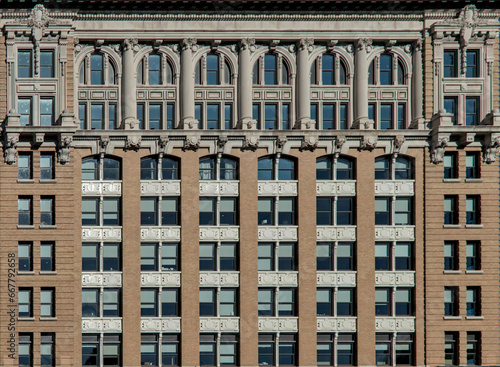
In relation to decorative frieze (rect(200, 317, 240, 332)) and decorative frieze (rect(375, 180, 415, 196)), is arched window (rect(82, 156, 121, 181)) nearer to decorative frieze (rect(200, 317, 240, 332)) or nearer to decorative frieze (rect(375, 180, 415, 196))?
decorative frieze (rect(200, 317, 240, 332))

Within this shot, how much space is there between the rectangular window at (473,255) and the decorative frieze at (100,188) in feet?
80.0

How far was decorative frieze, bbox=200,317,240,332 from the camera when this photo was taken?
59.5 m

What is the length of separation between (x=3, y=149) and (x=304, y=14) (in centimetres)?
2257

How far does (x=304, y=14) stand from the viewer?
199 ft

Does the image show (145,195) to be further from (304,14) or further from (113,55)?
(304,14)

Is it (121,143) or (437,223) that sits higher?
(121,143)

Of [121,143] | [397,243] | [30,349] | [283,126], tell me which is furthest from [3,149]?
[397,243]

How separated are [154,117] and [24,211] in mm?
10918

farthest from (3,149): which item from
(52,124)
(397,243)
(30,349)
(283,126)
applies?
(397,243)

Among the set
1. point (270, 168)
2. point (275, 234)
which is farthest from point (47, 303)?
point (270, 168)

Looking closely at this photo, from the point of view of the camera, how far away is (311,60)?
61188 mm

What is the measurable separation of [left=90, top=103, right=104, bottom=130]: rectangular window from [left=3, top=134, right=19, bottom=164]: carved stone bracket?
5.15m

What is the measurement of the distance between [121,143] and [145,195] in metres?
3.91

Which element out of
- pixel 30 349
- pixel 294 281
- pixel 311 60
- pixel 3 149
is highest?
pixel 311 60
